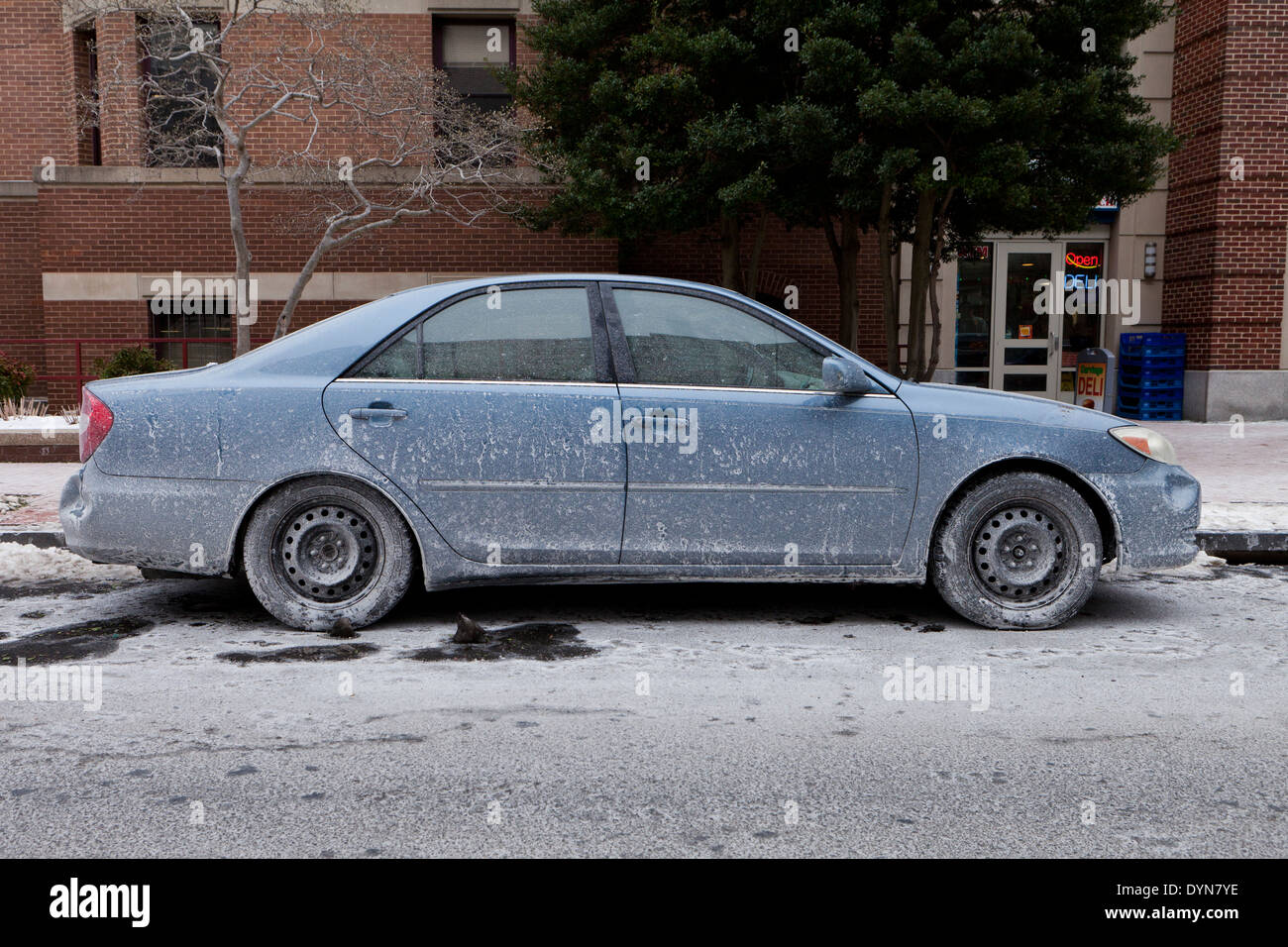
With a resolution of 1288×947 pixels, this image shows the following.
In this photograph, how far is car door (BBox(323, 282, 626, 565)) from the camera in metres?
5.12

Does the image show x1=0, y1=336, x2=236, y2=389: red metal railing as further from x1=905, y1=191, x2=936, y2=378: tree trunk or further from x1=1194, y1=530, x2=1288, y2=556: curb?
x1=1194, y1=530, x2=1288, y2=556: curb

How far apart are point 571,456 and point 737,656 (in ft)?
3.93

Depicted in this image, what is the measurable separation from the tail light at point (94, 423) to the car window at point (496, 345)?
1.20 meters

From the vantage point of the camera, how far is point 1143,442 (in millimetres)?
5375

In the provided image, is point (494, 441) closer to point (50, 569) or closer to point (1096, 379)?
point (50, 569)

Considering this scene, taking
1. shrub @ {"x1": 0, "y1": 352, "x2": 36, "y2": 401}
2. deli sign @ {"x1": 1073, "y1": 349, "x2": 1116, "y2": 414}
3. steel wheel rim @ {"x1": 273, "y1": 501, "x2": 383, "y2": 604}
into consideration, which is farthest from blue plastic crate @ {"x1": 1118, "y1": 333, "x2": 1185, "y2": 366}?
shrub @ {"x1": 0, "y1": 352, "x2": 36, "y2": 401}

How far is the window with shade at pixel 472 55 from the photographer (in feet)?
54.3

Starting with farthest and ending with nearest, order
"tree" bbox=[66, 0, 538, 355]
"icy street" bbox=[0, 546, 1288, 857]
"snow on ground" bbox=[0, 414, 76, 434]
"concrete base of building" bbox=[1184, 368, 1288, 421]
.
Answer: "concrete base of building" bbox=[1184, 368, 1288, 421], "tree" bbox=[66, 0, 538, 355], "snow on ground" bbox=[0, 414, 76, 434], "icy street" bbox=[0, 546, 1288, 857]

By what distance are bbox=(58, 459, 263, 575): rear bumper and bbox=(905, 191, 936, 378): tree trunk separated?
331 inches

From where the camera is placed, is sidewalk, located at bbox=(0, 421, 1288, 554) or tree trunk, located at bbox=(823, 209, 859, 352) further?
tree trunk, located at bbox=(823, 209, 859, 352)

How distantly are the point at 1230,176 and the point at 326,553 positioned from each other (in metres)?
16.1

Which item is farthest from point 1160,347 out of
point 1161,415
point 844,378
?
point 844,378

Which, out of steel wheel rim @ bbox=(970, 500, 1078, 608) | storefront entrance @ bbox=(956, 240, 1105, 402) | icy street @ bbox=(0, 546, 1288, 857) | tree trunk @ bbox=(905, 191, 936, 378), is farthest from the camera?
storefront entrance @ bbox=(956, 240, 1105, 402)

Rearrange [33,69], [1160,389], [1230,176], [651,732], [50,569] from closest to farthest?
[651,732]
[50,569]
[1230,176]
[33,69]
[1160,389]
